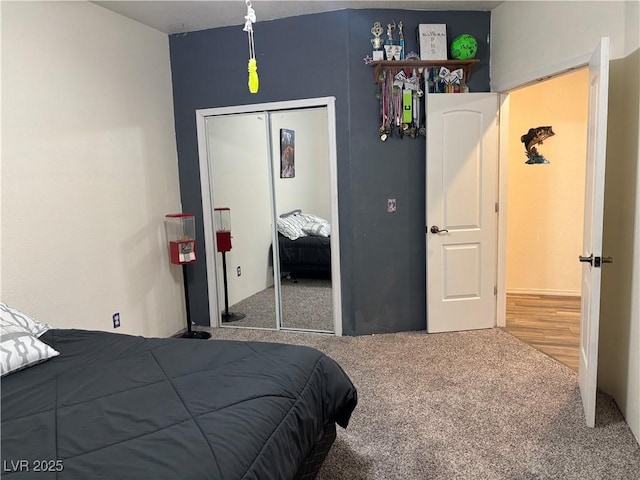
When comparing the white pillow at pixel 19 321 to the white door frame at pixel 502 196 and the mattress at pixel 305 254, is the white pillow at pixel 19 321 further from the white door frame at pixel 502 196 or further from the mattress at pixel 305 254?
the white door frame at pixel 502 196

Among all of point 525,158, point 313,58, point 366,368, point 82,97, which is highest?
point 313,58

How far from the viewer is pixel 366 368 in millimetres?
3318

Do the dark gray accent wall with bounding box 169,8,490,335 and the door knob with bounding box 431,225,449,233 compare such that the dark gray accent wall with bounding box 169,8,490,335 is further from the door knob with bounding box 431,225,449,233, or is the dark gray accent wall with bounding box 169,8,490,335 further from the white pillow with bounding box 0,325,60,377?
the white pillow with bounding box 0,325,60,377

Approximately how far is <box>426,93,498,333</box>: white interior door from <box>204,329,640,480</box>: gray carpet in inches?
16.0

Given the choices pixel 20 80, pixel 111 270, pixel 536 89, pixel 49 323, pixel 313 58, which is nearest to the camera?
pixel 20 80

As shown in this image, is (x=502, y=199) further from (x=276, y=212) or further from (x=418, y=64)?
(x=276, y=212)

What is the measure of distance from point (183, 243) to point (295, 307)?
118 centimetres

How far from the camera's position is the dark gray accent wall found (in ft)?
12.4

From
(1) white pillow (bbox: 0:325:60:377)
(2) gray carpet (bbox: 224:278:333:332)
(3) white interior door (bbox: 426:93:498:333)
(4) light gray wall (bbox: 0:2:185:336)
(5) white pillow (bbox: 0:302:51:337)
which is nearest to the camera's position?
(1) white pillow (bbox: 0:325:60:377)

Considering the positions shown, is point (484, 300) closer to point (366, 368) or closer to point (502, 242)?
point (502, 242)

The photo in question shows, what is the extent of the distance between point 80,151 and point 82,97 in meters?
0.38

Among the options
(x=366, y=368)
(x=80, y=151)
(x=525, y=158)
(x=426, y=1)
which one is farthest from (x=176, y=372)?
(x=525, y=158)

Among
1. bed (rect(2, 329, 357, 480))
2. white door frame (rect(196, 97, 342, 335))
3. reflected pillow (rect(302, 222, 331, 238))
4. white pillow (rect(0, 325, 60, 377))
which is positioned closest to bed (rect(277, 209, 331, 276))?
reflected pillow (rect(302, 222, 331, 238))

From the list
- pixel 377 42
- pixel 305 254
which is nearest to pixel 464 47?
pixel 377 42
